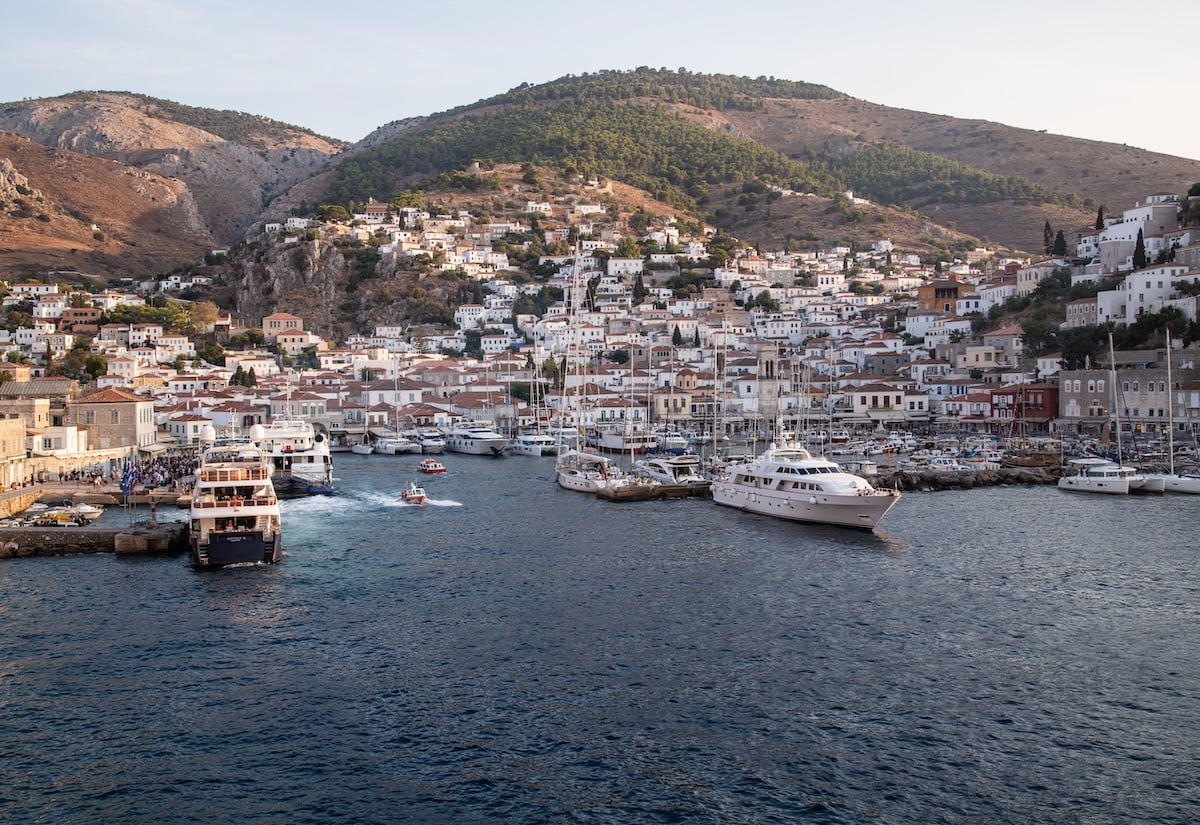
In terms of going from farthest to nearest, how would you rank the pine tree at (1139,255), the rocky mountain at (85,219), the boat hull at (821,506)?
the rocky mountain at (85,219), the pine tree at (1139,255), the boat hull at (821,506)

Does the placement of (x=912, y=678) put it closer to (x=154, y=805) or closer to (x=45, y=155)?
(x=154, y=805)

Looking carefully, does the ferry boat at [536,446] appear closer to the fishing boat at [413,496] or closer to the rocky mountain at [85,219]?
the fishing boat at [413,496]

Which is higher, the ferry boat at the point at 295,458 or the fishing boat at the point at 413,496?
the ferry boat at the point at 295,458

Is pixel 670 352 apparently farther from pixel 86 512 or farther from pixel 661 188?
pixel 661 188

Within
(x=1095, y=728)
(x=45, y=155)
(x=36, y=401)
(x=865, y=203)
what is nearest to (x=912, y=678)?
(x=1095, y=728)

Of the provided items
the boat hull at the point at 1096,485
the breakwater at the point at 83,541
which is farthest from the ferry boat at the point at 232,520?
the boat hull at the point at 1096,485

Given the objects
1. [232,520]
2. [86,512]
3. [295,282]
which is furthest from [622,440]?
[295,282]
